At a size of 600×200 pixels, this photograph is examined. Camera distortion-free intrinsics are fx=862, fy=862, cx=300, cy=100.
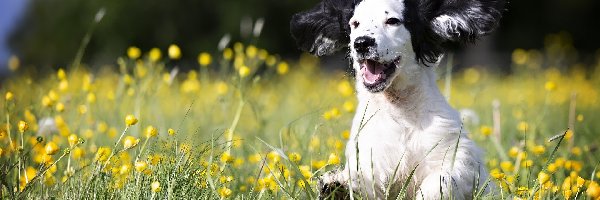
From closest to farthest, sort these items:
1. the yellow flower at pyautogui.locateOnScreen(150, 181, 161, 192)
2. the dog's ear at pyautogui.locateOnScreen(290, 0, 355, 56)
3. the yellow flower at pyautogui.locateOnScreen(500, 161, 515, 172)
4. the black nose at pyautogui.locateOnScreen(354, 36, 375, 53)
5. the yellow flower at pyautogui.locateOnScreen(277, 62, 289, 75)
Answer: the yellow flower at pyautogui.locateOnScreen(150, 181, 161, 192) < the black nose at pyautogui.locateOnScreen(354, 36, 375, 53) < the dog's ear at pyautogui.locateOnScreen(290, 0, 355, 56) < the yellow flower at pyautogui.locateOnScreen(500, 161, 515, 172) < the yellow flower at pyautogui.locateOnScreen(277, 62, 289, 75)

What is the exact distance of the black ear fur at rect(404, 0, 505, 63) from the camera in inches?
148

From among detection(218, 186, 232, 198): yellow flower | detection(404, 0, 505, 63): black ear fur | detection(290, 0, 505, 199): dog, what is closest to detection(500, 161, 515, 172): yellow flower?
detection(290, 0, 505, 199): dog

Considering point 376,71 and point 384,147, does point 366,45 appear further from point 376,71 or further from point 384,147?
point 384,147

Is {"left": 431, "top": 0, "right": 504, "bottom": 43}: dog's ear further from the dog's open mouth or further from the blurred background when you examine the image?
the blurred background

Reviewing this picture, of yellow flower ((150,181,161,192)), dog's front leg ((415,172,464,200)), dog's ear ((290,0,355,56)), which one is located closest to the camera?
yellow flower ((150,181,161,192))

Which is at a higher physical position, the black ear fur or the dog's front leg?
the black ear fur

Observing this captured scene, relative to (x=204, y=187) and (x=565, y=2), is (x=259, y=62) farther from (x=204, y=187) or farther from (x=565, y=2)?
(x=565, y=2)

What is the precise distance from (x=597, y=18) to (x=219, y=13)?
11.0 m

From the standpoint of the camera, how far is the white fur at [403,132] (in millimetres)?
3488

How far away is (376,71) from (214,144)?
1.08 meters

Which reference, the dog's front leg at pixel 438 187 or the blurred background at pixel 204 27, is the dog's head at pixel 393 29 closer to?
the dog's front leg at pixel 438 187

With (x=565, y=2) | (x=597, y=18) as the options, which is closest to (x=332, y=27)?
(x=565, y=2)

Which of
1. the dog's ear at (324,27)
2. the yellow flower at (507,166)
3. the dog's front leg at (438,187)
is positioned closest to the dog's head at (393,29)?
the dog's ear at (324,27)

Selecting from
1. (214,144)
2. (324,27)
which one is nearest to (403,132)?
(324,27)
